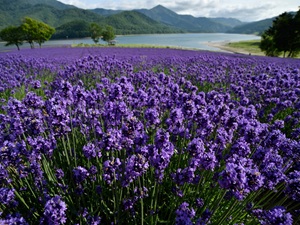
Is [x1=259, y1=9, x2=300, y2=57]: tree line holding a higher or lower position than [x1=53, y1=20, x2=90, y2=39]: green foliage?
lower

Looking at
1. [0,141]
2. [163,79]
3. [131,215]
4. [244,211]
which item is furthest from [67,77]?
[244,211]

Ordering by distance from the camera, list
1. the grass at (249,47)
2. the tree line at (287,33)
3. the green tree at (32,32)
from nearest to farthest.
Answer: the tree line at (287,33) → the green tree at (32,32) → the grass at (249,47)

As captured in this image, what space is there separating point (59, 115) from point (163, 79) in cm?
452

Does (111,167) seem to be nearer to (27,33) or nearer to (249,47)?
(27,33)

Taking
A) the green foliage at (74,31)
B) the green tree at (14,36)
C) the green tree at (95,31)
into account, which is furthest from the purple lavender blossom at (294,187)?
the green foliage at (74,31)

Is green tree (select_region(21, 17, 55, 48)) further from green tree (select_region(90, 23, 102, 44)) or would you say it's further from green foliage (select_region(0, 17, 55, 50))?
green tree (select_region(90, 23, 102, 44))

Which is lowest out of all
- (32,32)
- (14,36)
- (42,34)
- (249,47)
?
(14,36)

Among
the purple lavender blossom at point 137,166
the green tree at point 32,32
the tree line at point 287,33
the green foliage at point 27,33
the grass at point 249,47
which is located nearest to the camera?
the purple lavender blossom at point 137,166

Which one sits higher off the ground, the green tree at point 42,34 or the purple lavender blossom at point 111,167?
the green tree at point 42,34

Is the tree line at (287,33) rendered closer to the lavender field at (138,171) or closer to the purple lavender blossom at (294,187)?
the lavender field at (138,171)

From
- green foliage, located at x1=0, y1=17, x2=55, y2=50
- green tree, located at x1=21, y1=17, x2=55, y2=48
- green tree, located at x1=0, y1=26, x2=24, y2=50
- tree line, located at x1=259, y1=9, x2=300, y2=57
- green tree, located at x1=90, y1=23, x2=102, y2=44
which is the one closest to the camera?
tree line, located at x1=259, y1=9, x2=300, y2=57

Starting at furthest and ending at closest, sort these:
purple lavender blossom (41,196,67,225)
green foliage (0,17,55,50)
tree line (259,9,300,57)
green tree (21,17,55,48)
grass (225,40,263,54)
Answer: grass (225,40,263,54) → green foliage (0,17,55,50) → green tree (21,17,55,48) → tree line (259,9,300,57) → purple lavender blossom (41,196,67,225)

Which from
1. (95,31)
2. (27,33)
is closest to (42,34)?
(27,33)

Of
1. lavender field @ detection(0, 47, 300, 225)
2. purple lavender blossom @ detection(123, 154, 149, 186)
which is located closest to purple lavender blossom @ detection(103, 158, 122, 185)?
lavender field @ detection(0, 47, 300, 225)
